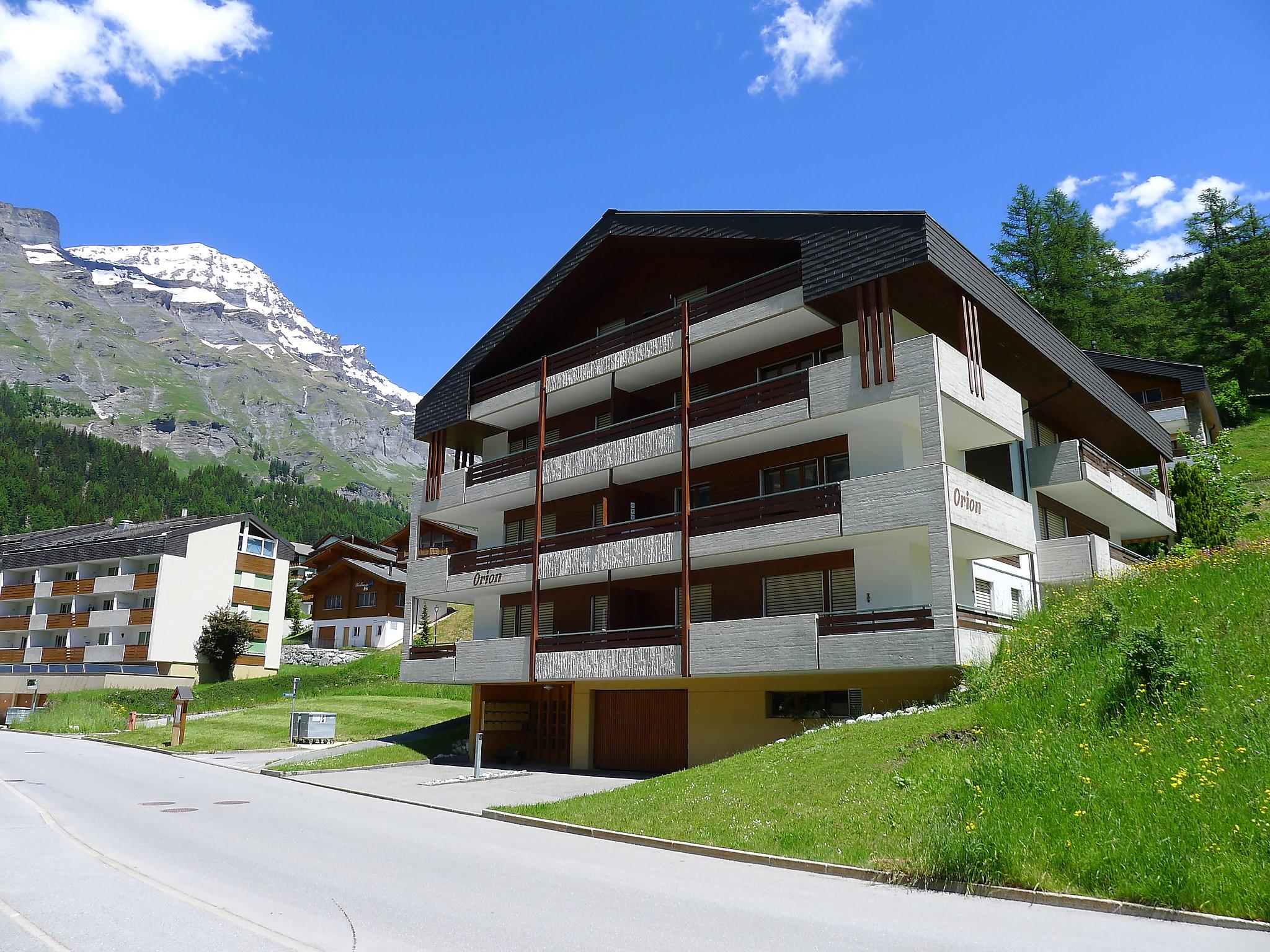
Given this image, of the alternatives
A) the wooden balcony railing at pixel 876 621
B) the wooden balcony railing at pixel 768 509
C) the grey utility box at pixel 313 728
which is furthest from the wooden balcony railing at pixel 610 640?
the grey utility box at pixel 313 728

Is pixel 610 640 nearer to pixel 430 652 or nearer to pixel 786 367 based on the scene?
pixel 430 652

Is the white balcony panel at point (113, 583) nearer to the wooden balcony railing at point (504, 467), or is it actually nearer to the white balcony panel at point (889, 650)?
the wooden balcony railing at point (504, 467)

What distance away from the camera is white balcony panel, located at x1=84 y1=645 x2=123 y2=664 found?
2709 inches

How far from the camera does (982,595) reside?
86.5 feet

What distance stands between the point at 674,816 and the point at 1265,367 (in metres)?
63.8

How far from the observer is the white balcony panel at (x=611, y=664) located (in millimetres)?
26094

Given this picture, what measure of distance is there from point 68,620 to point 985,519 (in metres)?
73.6

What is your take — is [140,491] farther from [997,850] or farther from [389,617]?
[997,850]

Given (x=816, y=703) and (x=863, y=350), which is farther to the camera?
(x=816, y=703)

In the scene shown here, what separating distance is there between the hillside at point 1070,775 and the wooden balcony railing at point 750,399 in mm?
8753

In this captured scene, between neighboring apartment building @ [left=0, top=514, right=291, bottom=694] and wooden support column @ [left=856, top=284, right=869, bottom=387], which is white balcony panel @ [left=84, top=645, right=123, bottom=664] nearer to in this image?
neighboring apartment building @ [left=0, top=514, right=291, bottom=694]

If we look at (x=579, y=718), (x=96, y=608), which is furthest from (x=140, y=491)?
(x=579, y=718)

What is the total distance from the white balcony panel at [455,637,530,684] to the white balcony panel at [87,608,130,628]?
48814mm

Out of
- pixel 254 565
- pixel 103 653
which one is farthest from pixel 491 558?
pixel 103 653
